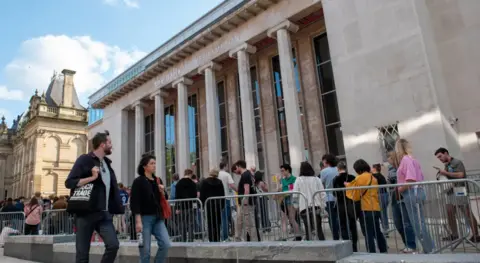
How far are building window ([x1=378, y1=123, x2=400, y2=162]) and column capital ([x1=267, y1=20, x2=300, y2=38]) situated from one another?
23.9ft

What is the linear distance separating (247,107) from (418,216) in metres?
13.5

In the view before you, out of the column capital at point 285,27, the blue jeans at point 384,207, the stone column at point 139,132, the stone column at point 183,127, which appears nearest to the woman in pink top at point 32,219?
the blue jeans at point 384,207

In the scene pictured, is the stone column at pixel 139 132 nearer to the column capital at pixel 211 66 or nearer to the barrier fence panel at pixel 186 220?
the column capital at pixel 211 66

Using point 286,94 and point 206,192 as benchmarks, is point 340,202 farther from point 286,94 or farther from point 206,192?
point 286,94

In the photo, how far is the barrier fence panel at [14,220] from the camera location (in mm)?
11808

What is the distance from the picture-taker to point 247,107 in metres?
18.5

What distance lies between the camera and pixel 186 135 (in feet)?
72.9

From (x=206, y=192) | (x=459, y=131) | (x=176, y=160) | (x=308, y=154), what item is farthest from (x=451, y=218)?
(x=176, y=160)

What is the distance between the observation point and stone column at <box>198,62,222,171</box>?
19906 mm

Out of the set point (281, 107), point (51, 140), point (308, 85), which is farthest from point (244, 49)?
point (51, 140)

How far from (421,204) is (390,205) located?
1.75 feet

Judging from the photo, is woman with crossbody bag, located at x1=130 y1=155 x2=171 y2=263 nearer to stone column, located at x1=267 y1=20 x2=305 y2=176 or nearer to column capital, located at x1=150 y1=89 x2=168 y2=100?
stone column, located at x1=267 y1=20 x2=305 y2=176

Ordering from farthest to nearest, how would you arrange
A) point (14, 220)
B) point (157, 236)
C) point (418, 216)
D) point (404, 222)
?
1. point (14, 220)
2. point (404, 222)
3. point (418, 216)
4. point (157, 236)

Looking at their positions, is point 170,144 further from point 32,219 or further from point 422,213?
point 422,213
